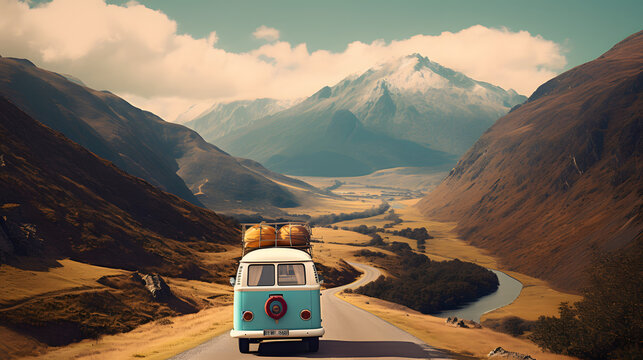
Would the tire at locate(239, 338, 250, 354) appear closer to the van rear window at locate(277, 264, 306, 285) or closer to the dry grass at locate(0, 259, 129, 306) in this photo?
the van rear window at locate(277, 264, 306, 285)

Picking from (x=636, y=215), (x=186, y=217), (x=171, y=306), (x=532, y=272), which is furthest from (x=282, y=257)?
(x=532, y=272)

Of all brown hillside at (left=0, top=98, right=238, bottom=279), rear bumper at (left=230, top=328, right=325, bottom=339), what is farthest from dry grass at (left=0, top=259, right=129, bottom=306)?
rear bumper at (left=230, top=328, right=325, bottom=339)

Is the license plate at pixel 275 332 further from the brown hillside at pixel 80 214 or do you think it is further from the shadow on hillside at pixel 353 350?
the brown hillside at pixel 80 214

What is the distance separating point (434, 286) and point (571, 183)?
55.1 metres

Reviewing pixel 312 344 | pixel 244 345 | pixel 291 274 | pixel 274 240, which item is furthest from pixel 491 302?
pixel 291 274

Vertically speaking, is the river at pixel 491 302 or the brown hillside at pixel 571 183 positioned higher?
the brown hillside at pixel 571 183

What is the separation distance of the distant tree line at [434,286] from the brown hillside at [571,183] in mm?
13020

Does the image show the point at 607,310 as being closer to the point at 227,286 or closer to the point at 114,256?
the point at 227,286

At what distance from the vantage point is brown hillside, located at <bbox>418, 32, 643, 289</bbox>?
96.3 metres

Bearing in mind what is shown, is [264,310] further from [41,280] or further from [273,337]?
[41,280]

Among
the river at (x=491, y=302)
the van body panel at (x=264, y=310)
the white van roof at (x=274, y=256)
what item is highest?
the white van roof at (x=274, y=256)

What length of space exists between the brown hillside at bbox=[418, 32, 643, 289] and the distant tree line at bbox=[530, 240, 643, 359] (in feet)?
160

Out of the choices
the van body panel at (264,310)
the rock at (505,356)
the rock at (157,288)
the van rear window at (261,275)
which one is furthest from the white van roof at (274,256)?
the rock at (157,288)

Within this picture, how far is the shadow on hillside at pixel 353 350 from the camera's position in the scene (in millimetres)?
18766
